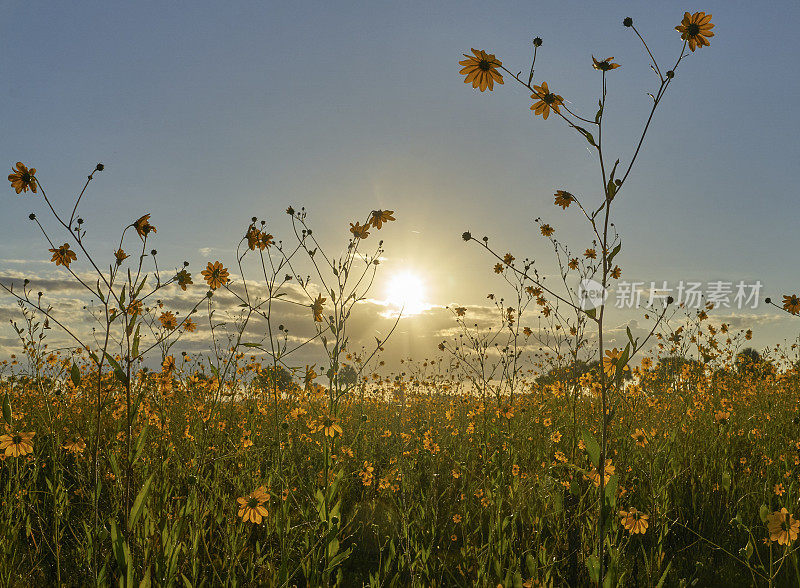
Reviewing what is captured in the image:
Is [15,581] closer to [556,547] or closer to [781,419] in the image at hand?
[556,547]

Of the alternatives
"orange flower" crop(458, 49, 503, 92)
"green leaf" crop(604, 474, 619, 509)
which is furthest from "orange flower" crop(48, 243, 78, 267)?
"green leaf" crop(604, 474, 619, 509)

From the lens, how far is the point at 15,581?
8.93ft

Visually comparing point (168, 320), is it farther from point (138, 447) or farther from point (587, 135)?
point (587, 135)

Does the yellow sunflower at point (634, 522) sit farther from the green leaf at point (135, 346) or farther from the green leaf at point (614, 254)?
the green leaf at point (135, 346)

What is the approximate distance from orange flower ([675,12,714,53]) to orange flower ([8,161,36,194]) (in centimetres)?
335

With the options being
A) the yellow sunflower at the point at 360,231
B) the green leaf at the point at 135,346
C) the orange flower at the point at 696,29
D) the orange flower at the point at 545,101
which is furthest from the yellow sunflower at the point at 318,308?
the orange flower at the point at 696,29

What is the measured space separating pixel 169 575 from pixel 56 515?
141 centimetres

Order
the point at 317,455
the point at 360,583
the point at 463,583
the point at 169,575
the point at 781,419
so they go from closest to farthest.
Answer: the point at 169,575
the point at 463,583
the point at 360,583
the point at 317,455
the point at 781,419

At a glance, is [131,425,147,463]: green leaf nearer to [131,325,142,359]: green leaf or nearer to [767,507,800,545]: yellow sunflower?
[131,325,142,359]: green leaf

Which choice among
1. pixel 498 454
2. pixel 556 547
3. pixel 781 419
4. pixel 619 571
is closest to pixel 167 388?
pixel 498 454

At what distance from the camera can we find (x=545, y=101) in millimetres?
2150

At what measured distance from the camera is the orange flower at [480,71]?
216cm

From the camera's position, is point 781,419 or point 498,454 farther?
point 781,419

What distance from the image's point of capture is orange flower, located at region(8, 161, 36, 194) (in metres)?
2.76
